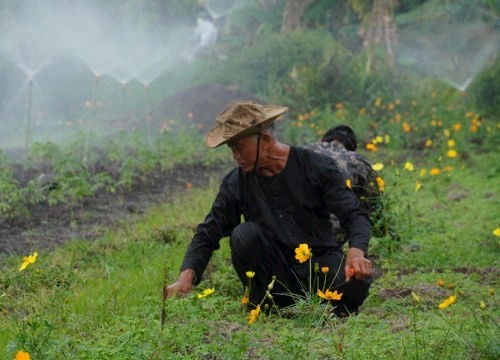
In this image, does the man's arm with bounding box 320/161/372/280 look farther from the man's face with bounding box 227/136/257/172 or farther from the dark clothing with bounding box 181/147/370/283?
the man's face with bounding box 227/136/257/172

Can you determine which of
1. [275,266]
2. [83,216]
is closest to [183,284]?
[275,266]

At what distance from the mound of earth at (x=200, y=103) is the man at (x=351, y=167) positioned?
1149 cm

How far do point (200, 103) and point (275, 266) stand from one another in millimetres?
14947

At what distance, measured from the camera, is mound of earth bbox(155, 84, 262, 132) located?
751 inches

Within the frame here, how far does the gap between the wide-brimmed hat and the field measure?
0.82 metres

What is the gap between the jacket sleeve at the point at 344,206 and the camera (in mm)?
4707

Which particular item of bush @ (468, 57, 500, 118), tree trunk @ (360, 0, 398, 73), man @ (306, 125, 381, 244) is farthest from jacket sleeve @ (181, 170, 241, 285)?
tree trunk @ (360, 0, 398, 73)

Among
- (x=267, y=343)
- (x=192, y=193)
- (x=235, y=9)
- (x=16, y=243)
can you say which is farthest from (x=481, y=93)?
(x=235, y=9)

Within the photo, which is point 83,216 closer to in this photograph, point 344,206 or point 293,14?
point 344,206

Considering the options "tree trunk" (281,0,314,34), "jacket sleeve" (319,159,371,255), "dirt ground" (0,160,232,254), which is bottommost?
"dirt ground" (0,160,232,254)

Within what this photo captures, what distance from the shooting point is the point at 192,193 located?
10133mm

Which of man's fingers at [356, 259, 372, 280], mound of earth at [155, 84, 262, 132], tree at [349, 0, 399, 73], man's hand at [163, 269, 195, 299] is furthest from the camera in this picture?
tree at [349, 0, 399, 73]

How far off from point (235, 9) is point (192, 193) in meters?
22.5

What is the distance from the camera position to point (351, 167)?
6598mm
